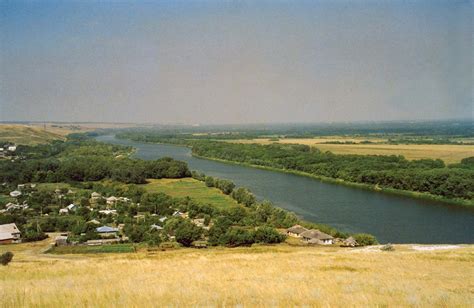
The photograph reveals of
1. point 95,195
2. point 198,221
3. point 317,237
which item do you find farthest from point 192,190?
point 317,237

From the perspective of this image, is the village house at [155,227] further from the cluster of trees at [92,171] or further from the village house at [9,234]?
the cluster of trees at [92,171]

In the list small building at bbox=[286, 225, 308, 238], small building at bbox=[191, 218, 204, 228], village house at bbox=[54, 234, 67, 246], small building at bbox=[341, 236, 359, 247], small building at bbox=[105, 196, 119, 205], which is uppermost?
small building at bbox=[341, 236, 359, 247]

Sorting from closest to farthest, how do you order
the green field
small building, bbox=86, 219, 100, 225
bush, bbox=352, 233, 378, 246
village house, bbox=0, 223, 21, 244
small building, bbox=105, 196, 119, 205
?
1. bush, bbox=352, 233, 378, 246
2. village house, bbox=0, 223, 21, 244
3. small building, bbox=86, 219, 100, 225
4. small building, bbox=105, 196, 119, 205
5. the green field

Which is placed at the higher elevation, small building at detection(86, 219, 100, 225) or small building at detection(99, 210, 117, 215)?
small building at detection(86, 219, 100, 225)

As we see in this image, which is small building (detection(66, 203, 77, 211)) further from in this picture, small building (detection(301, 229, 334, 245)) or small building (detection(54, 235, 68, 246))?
small building (detection(301, 229, 334, 245))

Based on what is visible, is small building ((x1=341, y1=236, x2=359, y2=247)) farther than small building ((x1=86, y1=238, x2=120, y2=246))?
No

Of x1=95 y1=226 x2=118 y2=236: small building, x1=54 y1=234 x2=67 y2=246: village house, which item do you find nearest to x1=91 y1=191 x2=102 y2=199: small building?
x1=95 y1=226 x2=118 y2=236: small building
